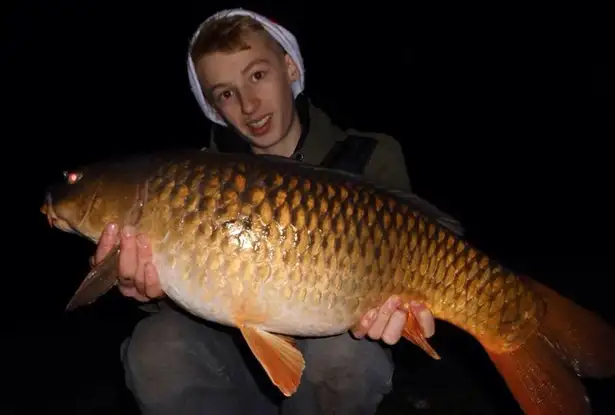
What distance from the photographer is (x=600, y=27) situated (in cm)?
1416

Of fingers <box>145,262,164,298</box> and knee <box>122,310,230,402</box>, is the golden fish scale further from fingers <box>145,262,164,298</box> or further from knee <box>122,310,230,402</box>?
knee <box>122,310,230,402</box>

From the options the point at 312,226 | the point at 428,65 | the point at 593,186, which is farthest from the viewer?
the point at 428,65

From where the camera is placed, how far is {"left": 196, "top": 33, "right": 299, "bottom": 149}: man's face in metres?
1.85

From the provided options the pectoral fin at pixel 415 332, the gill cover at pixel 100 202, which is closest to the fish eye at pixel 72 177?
the gill cover at pixel 100 202

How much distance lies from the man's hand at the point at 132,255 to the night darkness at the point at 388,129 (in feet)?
3.73

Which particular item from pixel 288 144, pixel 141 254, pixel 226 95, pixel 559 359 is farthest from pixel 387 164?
pixel 141 254

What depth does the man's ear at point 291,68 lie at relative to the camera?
2.03 metres

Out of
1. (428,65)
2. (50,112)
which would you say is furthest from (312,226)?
(428,65)

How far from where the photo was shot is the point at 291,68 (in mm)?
2049

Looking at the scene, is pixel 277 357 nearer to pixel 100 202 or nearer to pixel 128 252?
pixel 128 252

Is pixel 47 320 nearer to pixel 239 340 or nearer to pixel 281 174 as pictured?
pixel 239 340

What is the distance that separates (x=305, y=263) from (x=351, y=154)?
524 millimetres

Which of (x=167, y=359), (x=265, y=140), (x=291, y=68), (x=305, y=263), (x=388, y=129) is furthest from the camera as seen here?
(x=388, y=129)

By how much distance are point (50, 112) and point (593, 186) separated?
13.9 metres
